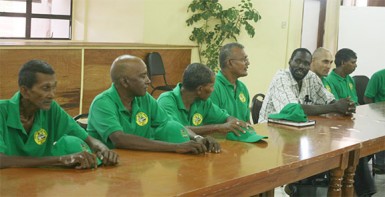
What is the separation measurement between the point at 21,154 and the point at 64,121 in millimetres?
244

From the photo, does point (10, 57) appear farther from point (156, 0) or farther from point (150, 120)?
point (150, 120)

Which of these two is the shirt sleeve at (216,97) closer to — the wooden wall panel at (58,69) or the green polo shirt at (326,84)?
the green polo shirt at (326,84)

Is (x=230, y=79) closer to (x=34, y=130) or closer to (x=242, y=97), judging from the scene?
(x=242, y=97)

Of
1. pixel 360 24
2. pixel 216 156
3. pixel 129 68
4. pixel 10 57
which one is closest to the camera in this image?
pixel 216 156

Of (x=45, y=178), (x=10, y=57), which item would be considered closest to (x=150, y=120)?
(x=45, y=178)

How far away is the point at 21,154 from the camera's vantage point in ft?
8.85

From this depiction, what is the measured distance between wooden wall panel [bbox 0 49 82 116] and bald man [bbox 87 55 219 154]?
121 inches

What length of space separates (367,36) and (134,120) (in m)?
6.05

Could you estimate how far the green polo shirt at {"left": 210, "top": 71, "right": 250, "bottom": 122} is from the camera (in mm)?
4062

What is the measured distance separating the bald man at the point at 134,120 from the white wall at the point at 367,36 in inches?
225

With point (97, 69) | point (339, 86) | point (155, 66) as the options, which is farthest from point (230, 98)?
point (155, 66)

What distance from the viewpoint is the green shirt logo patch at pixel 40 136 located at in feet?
8.87

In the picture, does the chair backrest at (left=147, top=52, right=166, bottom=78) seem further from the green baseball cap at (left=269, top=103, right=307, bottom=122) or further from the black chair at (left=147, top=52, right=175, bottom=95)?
the green baseball cap at (left=269, top=103, right=307, bottom=122)

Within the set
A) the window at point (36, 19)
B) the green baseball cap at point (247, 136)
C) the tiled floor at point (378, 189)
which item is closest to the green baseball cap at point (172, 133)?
the green baseball cap at point (247, 136)
